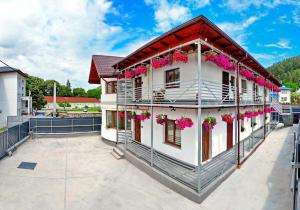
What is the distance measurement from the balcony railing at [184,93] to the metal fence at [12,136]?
744 centimetres

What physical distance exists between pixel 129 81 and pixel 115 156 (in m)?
5.50

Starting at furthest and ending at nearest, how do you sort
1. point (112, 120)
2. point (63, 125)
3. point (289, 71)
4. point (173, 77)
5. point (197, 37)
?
point (289, 71)
point (63, 125)
point (112, 120)
point (173, 77)
point (197, 37)

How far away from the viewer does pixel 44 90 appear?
Result: 6306cm

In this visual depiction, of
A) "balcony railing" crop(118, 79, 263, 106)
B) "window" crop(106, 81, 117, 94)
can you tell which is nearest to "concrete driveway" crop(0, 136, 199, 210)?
"balcony railing" crop(118, 79, 263, 106)

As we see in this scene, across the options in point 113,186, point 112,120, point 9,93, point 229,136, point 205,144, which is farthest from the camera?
point 9,93

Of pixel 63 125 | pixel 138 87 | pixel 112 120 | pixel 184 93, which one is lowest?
pixel 63 125

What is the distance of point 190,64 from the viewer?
825 centimetres

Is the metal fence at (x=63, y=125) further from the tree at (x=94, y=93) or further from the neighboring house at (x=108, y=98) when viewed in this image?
the tree at (x=94, y=93)

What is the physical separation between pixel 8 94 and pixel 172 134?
3024 centimetres

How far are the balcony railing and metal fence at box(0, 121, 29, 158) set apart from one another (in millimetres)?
7440

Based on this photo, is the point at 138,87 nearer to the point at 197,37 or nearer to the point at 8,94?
the point at 197,37

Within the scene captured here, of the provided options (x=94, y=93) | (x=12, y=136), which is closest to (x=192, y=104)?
(x=12, y=136)

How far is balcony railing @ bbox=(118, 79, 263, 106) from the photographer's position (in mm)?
7947

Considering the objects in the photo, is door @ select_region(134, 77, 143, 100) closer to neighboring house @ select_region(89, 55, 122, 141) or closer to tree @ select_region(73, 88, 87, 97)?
neighboring house @ select_region(89, 55, 122, 141)
